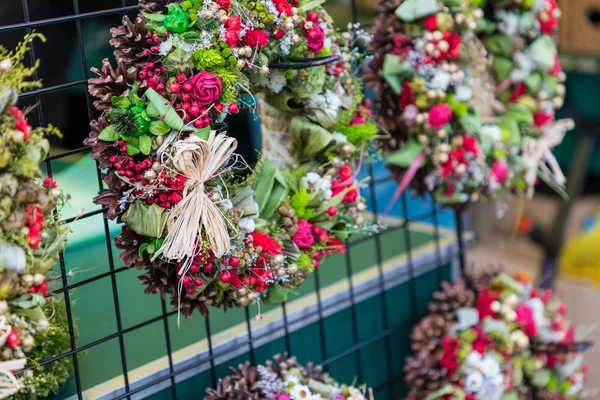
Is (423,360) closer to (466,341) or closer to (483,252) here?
(466,341)

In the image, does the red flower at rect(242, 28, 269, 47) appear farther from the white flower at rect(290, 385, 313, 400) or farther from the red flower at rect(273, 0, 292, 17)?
the white flower at rect(290, 385, 313, 400)

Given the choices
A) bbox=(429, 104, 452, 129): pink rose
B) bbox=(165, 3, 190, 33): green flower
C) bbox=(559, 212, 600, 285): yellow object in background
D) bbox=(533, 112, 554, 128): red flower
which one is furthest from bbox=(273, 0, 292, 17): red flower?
bbox=(559, 212, 600, 285): yellow object in background

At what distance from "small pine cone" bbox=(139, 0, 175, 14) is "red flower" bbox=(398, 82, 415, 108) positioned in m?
0.58

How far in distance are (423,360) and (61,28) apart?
3.61ft

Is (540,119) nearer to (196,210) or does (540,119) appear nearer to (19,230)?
(196,210)

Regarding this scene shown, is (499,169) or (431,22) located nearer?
(431,22)

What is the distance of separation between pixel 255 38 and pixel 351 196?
1.11 ft

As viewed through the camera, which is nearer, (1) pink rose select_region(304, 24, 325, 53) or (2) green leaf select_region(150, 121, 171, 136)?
(2) green leaf select_region(150, 121, 171, 136)

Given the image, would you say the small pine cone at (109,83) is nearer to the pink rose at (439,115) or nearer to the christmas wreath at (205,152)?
the christmas wreath at (205,152)

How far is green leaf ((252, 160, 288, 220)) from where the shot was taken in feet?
4.22

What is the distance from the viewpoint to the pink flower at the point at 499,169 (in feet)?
5.59

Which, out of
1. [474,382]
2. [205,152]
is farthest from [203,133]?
[474,382]

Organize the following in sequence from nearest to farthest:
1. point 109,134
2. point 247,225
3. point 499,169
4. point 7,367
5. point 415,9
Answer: point 7,367, point 109,134, point 247,225, point 415,9, point 499,169

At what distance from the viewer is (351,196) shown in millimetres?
1365
